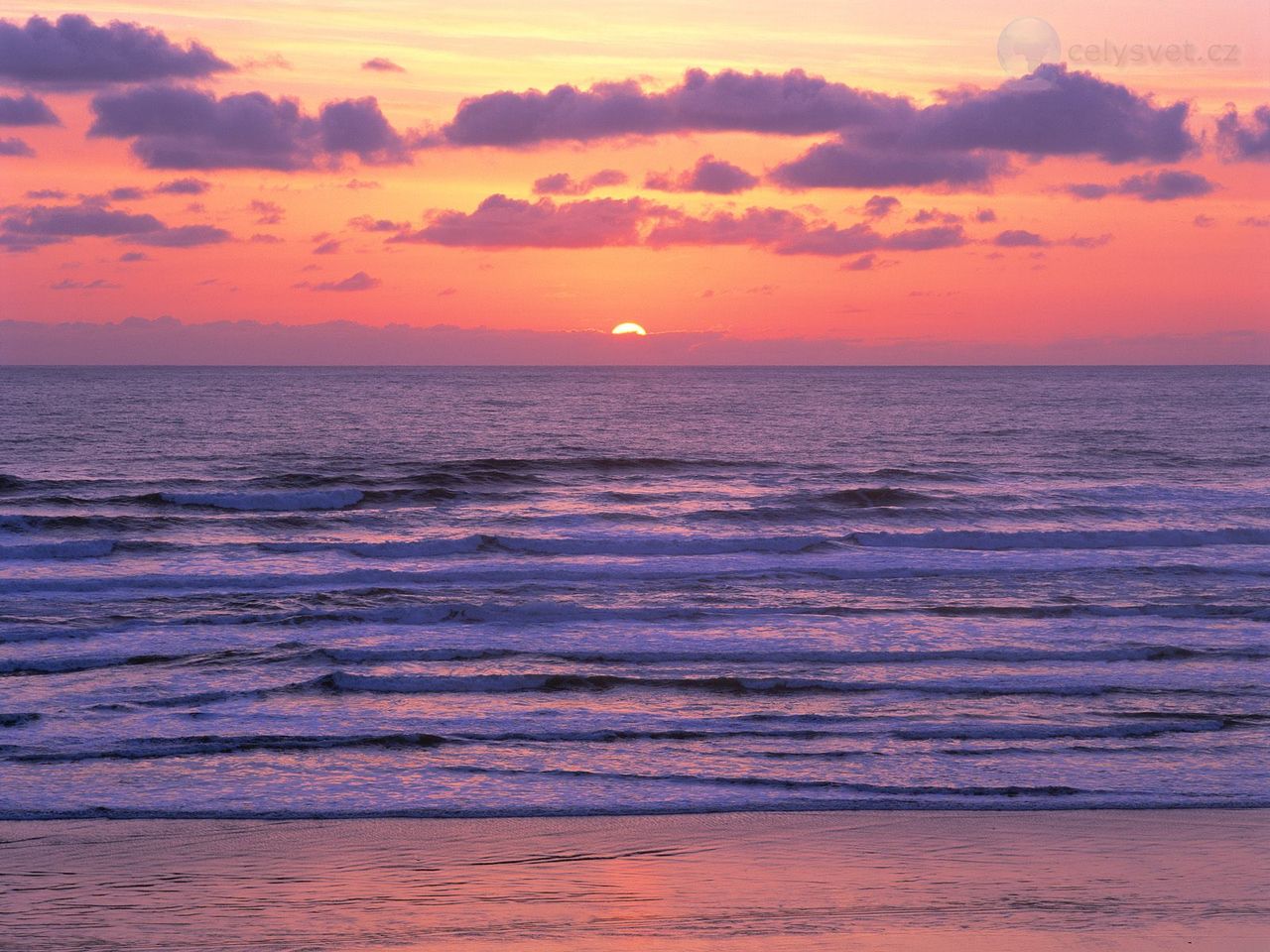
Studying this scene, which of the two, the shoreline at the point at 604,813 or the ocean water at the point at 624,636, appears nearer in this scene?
the shoreline at the point at 604,813

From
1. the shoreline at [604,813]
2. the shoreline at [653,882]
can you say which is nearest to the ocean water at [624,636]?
the shoreline at [604,813]

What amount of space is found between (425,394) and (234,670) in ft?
257

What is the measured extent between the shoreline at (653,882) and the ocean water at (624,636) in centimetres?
43

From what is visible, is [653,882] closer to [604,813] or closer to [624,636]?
[604,813]

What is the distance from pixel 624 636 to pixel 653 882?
24.9ft

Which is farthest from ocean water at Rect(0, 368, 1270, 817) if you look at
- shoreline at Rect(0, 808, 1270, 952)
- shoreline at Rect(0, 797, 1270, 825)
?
shoreline at Rect(0, 808, 1270, 952)

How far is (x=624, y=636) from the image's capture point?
14.8 m

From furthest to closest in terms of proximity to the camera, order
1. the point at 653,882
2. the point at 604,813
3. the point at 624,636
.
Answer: the point at 624,636 → the point at 604,813 → the point at 653,882

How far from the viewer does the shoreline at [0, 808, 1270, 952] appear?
20.7 ft

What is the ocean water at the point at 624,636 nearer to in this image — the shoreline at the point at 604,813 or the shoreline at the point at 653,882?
the shoreline at the point at 604,813

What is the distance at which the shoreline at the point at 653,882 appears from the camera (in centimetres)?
632

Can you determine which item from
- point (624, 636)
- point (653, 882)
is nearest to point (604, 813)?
point (653, 882)

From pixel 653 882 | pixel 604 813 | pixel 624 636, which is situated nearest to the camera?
pixel 653 882

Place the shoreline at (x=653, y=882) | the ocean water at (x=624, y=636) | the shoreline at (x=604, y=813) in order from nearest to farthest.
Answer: the shoreline at (x=653, y=882), the shoreline at (x=604, y=813), the ocean water at (x=624, y=636)
